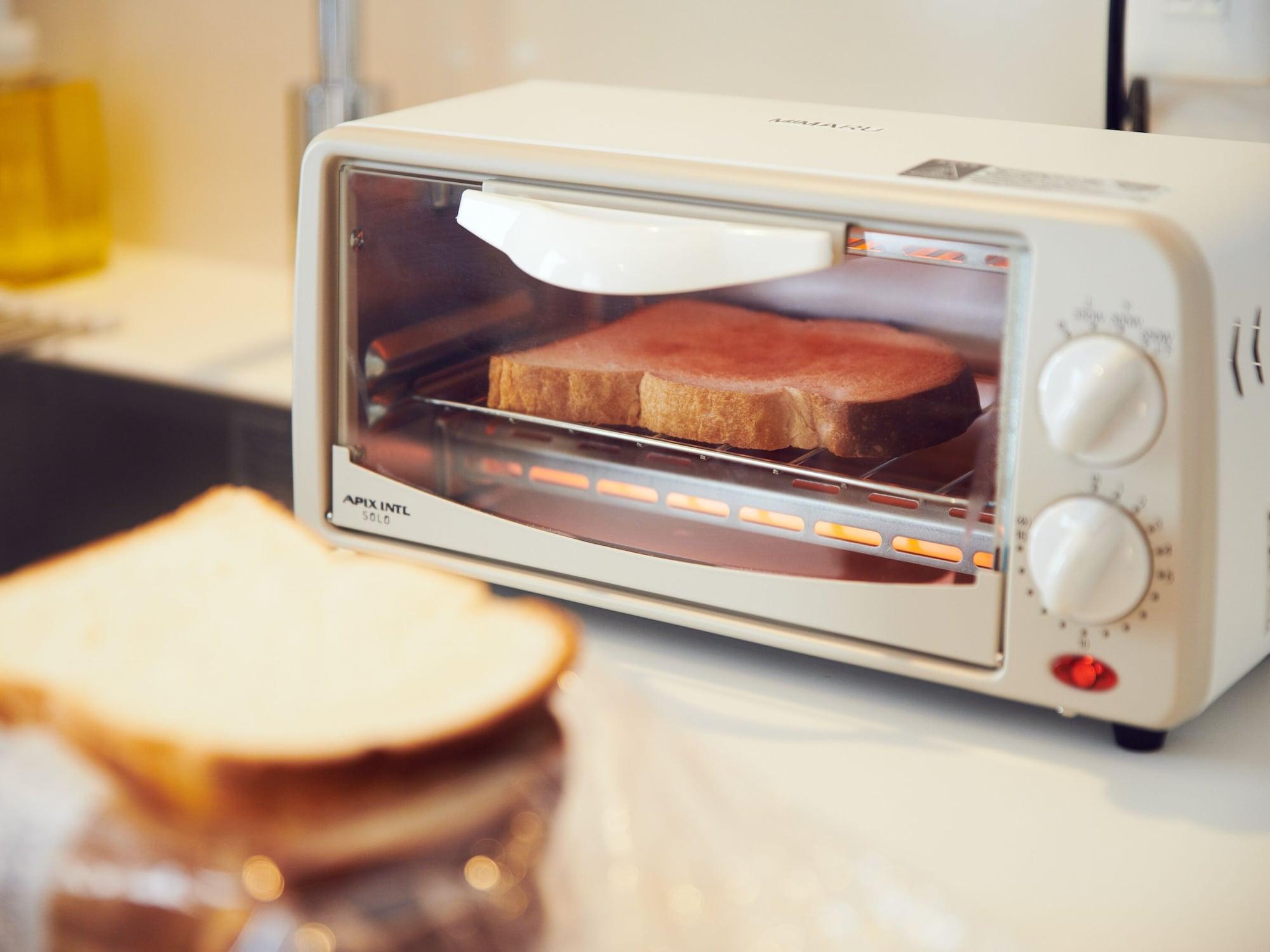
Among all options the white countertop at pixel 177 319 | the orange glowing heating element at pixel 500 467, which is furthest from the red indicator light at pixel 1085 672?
the white countertop at pixel 177 319

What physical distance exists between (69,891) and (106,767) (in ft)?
0.14

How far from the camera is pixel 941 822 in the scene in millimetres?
604

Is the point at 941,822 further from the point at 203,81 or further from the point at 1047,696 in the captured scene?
the point at 203,81

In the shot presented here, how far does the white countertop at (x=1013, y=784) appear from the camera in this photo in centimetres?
55

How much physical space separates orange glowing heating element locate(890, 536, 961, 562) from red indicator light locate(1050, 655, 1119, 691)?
73 millimetres

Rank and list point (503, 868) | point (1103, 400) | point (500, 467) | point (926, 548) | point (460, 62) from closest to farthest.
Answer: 1. point (503, 868)
2. point (1103, 400)
3. point (926, 548)
4. point (500, 467)
5. point (460, 62)

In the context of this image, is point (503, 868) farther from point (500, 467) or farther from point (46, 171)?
point (46, 171)

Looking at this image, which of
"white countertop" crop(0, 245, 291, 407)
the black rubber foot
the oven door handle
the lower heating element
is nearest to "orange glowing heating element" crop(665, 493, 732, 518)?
the lower heating element

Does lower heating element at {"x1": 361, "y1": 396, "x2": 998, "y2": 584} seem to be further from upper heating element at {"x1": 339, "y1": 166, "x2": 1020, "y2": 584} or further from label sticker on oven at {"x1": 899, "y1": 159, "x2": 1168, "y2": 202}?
label sticker on oven at {"x1": 899, "y1": 159, "x2": 1168, "y2": 202}

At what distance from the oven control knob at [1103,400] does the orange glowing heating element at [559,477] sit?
0.28m

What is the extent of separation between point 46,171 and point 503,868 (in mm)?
1152

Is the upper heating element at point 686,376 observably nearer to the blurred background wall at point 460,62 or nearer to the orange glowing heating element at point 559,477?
the orange glowing heating element at point 559,477

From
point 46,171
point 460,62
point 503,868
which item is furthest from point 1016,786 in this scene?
point 46,171

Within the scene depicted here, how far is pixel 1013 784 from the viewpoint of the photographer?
64cm
